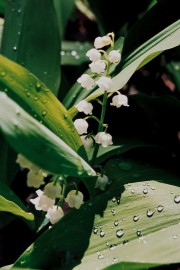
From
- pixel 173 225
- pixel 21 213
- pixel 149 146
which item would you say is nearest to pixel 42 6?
pixel 149 146

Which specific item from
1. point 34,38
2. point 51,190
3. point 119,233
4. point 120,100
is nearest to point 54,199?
point 51,190

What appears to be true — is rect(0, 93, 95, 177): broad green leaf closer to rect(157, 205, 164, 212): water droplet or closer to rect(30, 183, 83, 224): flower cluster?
rect(30, 183, 83, 224): flower cluster

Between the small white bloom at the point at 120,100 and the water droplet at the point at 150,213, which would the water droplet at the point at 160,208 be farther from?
the small white bloom at the point at 120,100

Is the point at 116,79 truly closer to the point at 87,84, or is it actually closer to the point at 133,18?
the point at 87,84

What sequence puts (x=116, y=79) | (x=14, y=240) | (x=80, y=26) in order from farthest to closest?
1. (x=80, y=26)
2. (x=14, y=240)
3. (x=116, y=79)

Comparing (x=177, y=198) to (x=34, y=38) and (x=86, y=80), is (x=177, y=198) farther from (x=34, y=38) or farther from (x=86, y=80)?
(x=34, y=38)

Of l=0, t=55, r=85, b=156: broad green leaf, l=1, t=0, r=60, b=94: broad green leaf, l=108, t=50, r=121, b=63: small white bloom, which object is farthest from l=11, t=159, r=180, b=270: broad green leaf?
l=1, t=0, r=60, b=94: broad green leaf
